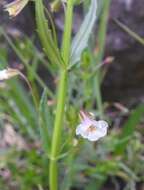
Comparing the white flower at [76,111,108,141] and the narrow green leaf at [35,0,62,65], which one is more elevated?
the narrow green leaf at [35,0,62,65]

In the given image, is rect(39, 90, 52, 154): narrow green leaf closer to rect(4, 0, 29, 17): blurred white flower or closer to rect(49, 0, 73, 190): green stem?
rect(49, 0, 73, 190): green stem

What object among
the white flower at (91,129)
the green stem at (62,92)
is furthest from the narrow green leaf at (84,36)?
the white flower at (91,129)

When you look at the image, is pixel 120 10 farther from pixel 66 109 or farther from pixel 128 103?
pixel 66 109

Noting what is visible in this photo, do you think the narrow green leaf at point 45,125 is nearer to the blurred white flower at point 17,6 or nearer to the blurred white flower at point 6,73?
the blurred white flower at point 6,73

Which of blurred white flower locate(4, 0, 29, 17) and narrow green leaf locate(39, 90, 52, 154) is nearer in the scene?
blurred white flower locate(4, 0, 29, 17)

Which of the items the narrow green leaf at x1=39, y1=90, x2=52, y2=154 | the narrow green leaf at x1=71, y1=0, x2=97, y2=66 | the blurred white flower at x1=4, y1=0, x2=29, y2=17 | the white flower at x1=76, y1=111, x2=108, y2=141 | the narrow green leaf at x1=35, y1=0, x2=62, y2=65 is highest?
the blurred white flower at x1=4, y1=0, x2=29, y2=17

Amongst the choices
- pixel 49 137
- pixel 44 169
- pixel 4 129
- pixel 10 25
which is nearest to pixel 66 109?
pixel 49 137

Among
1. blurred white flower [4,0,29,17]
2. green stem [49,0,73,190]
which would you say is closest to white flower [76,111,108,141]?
green stem [49,0,73,190]

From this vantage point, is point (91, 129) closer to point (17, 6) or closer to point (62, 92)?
point (62, 92)
